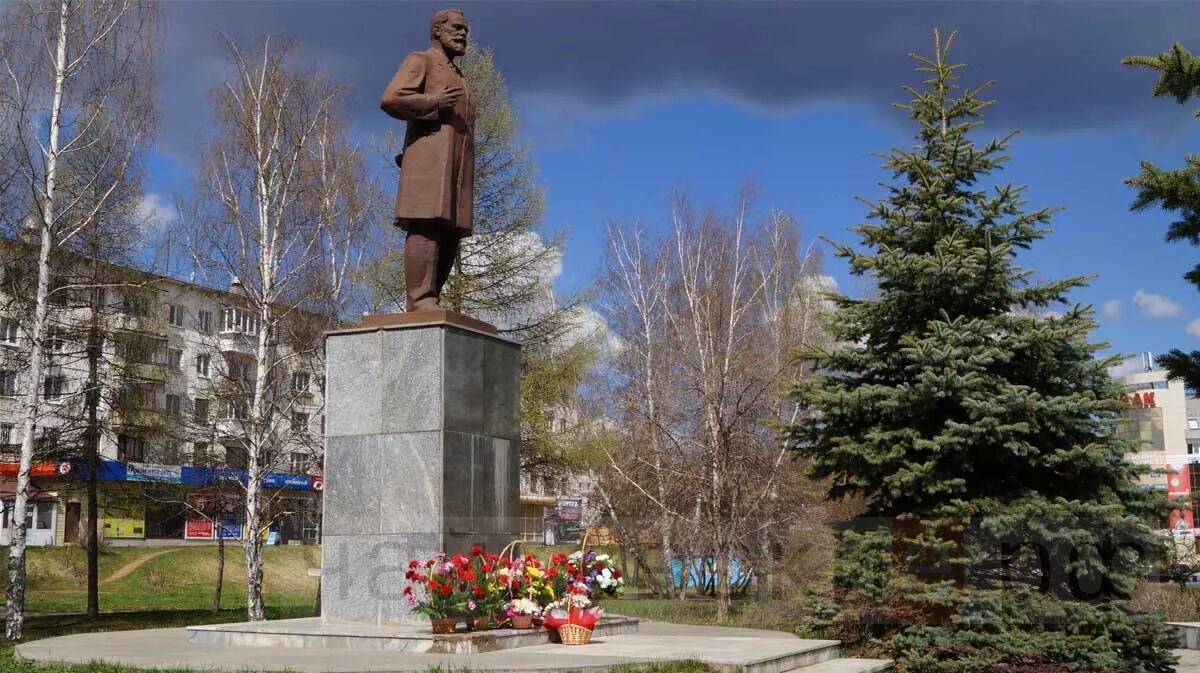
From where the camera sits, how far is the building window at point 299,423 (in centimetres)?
2167

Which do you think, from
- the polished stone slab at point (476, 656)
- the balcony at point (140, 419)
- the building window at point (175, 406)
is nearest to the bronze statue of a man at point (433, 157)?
the polished stone slab at point (476, 656)

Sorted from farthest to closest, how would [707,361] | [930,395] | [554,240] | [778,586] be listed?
[707,361] → [778,586] → [554,240] → [930,395]

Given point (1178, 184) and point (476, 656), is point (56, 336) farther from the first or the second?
point (1178, 184)

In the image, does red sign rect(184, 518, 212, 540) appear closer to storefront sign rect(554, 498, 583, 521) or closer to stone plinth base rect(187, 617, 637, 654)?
storefront sign rect(554, 498, 583, 521)

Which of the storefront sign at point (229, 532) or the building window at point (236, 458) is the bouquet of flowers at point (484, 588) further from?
the building window at point (236, 458)

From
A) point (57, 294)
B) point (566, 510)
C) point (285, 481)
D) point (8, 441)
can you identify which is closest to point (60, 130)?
point (57, 294)

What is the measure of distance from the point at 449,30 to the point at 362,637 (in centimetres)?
551

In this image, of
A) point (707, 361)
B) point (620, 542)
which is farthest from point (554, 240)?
point (620, 542)

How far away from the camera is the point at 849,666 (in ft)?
29.1

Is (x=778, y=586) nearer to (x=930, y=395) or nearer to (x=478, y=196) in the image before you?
(x=478, y=196)

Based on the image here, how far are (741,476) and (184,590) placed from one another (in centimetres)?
2004

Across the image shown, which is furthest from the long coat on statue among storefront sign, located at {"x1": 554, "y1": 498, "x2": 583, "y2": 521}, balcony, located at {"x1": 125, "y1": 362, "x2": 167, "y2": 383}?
storefront sign, located at {"x1": 554, "y1": 498, "x2": 583, "y2": 521}

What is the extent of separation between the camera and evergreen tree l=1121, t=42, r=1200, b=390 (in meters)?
11.8

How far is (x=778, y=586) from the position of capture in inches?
874
